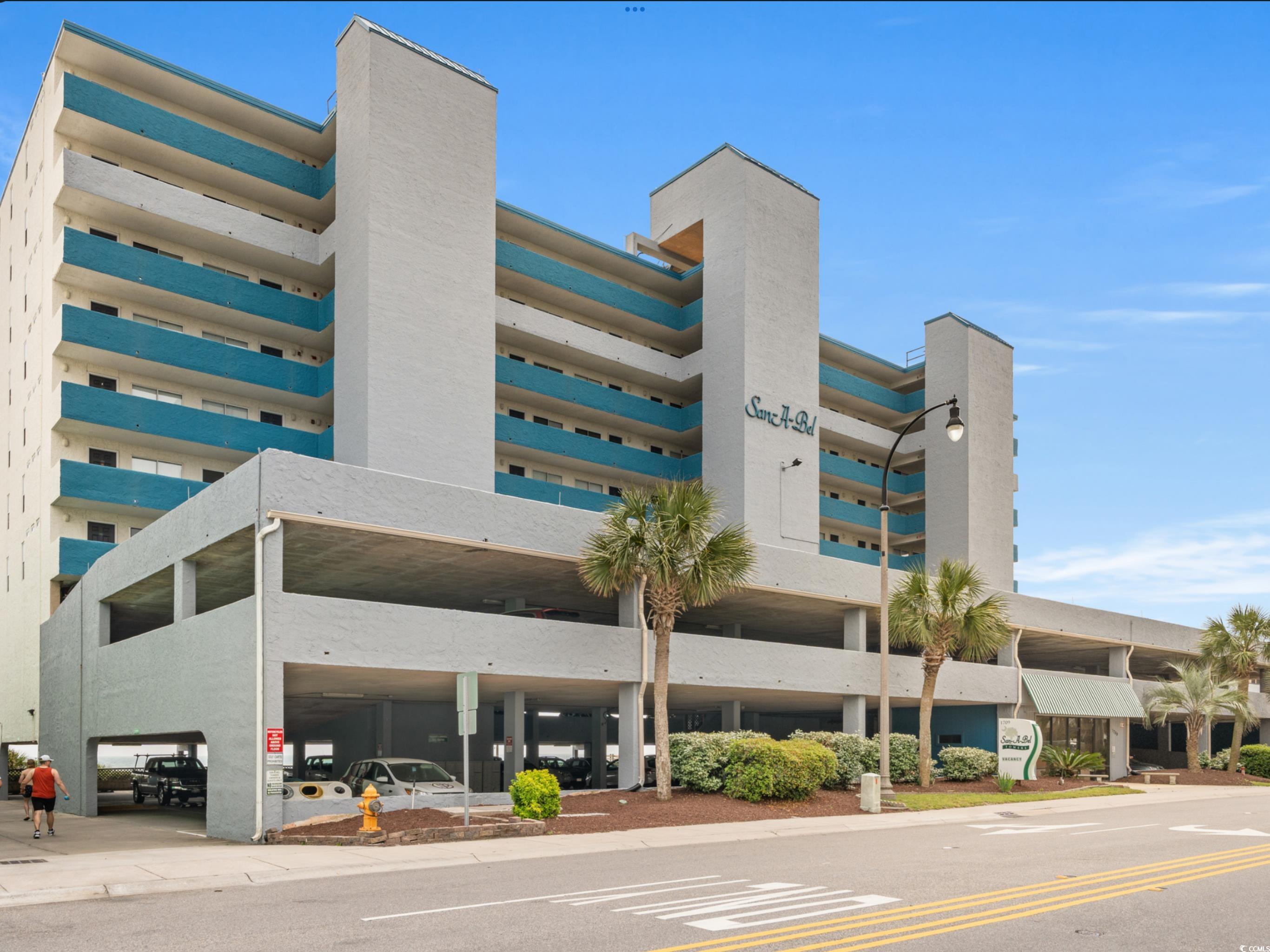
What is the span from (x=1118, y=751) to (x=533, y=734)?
26.2 metres

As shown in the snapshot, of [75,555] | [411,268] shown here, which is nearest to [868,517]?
[411,268]

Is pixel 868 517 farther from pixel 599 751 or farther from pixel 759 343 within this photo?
pixel 599 751

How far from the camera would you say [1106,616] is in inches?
1934

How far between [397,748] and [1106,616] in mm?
31810

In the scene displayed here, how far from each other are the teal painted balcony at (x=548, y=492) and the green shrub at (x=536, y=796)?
20.7 metres

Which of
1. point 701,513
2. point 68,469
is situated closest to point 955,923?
point 701,513

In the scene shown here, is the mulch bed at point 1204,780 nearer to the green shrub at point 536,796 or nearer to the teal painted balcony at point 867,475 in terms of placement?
the teal painted balcony at point 867,475

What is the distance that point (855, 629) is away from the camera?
38.6 metres

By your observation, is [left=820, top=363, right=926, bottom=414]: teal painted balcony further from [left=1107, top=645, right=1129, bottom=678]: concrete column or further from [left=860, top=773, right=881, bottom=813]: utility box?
[left=860, top=773, right=881, bottom=813]: utility box

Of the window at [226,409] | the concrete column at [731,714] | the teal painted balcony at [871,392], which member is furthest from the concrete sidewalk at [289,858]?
the teal painted balcony at [871,392]

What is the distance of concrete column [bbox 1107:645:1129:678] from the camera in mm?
50828

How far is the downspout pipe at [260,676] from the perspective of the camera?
21250 mm

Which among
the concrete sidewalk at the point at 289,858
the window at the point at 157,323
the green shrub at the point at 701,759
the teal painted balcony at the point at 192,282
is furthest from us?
the window at the point at 157,323

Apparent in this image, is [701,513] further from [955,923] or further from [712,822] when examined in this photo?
[955,923]
